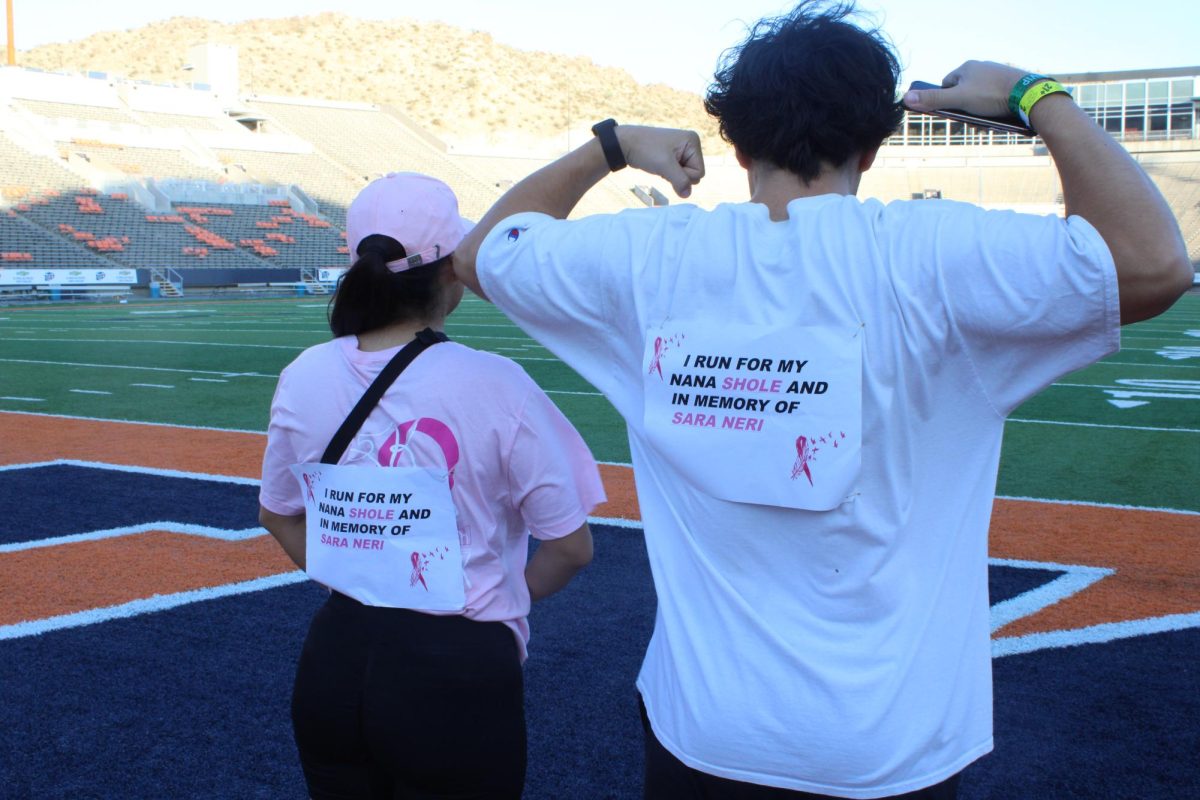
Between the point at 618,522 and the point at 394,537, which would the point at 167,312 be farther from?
the point at 394,537

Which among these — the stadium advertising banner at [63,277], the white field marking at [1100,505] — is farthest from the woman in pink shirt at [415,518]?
the stadium advertising banner at [63,277]

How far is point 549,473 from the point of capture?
7.23 ft

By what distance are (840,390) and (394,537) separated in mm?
945

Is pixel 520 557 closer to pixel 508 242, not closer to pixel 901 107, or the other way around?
pixel 508 242

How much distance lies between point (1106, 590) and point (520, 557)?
12.4 feet

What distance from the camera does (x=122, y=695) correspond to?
4.05 meters

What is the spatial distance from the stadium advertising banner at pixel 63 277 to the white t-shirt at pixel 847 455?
32543 mm

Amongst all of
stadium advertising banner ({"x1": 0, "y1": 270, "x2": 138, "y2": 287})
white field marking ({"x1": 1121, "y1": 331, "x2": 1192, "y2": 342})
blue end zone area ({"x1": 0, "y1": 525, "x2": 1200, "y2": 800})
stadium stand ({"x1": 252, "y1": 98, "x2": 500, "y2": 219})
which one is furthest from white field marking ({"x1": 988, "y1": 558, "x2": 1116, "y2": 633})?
stadium stand ({"x1": 252, "y1": 98, "x2": 500, "y2": 219})

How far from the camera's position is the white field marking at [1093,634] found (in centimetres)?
451

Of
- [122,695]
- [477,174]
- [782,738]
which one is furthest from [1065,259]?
[477,174]

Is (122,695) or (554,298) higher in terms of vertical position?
(554,298)

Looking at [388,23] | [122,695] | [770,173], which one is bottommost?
[122,695]

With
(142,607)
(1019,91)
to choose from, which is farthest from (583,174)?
(142,607)

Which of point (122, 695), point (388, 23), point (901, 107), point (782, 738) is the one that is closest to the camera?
point (782, 738)
